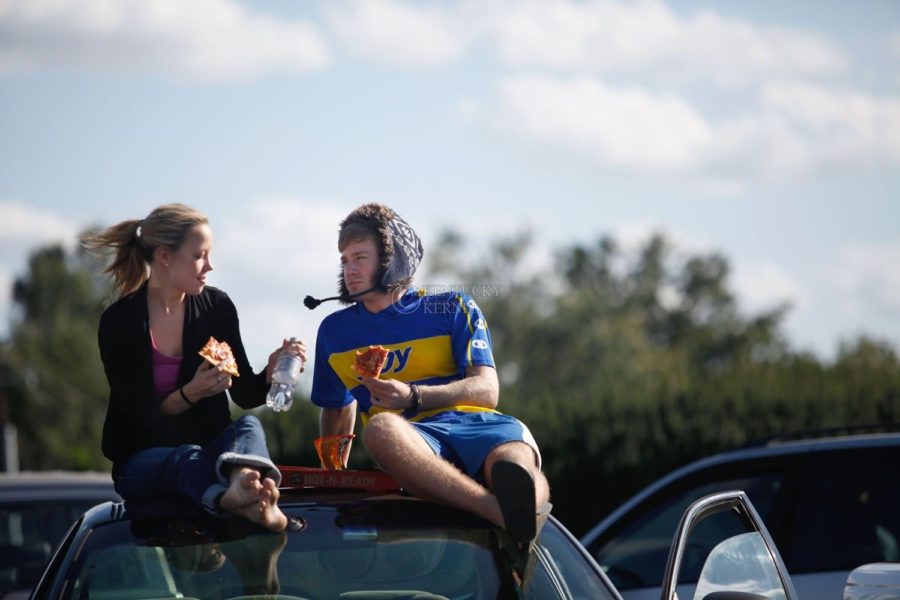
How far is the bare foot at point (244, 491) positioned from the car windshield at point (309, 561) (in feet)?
0.38

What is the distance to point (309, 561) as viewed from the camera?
3.88 m

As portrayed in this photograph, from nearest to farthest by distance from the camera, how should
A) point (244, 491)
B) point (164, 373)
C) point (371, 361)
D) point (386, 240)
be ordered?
point (244, 491) → point (371, 361) → point (164, 373) → point (386, 240)

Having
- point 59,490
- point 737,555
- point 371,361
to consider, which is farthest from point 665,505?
point 59,490

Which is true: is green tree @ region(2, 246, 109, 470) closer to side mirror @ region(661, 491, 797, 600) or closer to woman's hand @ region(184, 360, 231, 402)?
woman's hand @ region(184, 360, 231, 402)

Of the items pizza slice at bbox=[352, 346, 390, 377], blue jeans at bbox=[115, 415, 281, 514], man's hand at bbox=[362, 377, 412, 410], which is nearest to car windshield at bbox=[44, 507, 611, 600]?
blue jeans at bbox=[115, 415, 281, 514]

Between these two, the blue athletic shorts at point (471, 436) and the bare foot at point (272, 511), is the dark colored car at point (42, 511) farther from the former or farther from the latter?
the bare foot at point (272, 511)

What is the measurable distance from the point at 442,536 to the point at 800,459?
322cm

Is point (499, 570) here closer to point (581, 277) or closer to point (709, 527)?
point (709, 527)

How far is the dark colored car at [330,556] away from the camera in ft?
12.3

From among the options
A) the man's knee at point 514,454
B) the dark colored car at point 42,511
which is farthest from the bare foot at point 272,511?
the dark colored car at point 42,511

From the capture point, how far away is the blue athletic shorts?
13.2 ft

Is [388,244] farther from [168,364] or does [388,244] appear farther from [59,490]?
[59,490]

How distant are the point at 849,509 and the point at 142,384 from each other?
361 cm

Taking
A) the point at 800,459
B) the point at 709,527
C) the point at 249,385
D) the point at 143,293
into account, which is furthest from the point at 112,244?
the point at 800,459
